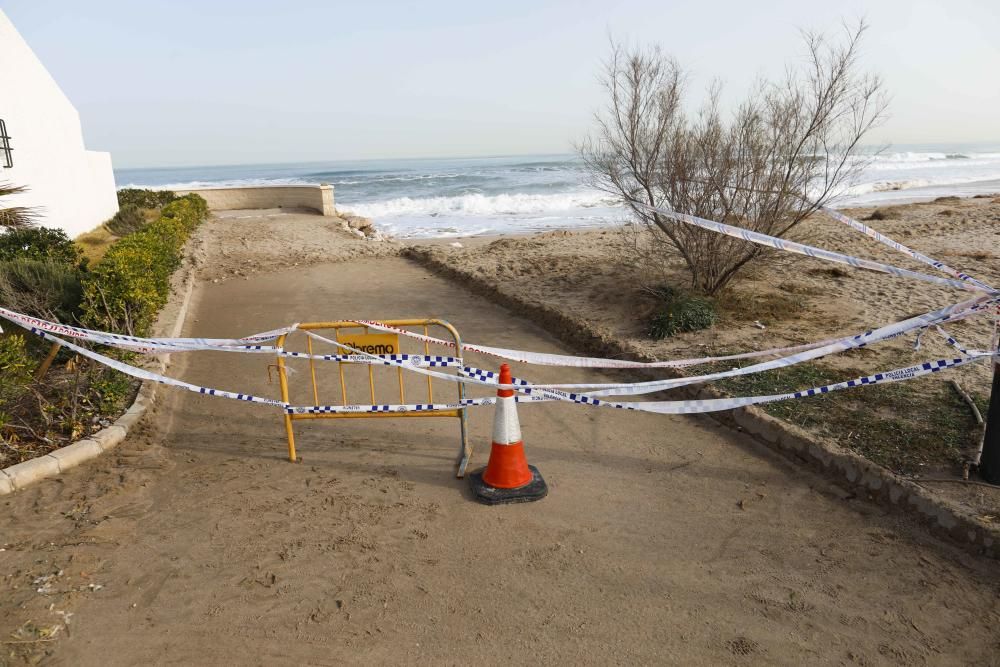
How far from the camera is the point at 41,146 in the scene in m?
15.0

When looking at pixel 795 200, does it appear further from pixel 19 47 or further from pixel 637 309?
pixel 19 47

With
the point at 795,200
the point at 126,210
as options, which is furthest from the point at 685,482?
the point at 126,210

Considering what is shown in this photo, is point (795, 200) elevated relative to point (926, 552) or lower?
elevated

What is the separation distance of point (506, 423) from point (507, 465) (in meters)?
0.29

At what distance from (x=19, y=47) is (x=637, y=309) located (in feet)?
52.6

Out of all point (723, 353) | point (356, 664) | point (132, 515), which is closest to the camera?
point (356, 664)

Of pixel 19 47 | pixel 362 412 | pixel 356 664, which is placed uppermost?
pixel 19 47

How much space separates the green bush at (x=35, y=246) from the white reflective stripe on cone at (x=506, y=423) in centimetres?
803

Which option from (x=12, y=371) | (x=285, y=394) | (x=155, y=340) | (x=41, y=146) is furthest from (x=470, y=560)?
(x=41, y=146)

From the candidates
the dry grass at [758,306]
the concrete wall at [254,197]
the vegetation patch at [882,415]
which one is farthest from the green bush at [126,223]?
the vegetation patch at [882,415]

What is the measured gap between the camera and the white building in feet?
43.1

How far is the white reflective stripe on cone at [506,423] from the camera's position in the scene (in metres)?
4.18

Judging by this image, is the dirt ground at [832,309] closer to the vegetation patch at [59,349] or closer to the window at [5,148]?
the vegetation patch at [59,349]

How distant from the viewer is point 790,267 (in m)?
9.98
